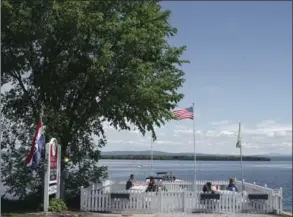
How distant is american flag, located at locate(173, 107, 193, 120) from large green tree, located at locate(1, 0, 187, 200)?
10.8 ft

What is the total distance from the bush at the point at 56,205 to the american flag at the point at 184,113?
325 inches

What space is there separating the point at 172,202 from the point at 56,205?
4.78m

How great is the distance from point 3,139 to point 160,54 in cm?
809

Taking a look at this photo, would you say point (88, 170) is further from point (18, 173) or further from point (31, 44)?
point (31, 44)

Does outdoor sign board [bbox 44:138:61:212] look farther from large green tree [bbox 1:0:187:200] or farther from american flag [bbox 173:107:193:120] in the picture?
american flag [bbox 173:107:193:120]

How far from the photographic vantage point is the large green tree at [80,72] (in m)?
20.7

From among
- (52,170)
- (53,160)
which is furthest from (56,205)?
(53,160)

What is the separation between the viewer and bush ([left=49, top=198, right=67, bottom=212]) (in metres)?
19.8

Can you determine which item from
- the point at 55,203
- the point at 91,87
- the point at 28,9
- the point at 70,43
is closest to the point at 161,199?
the point at 55,203

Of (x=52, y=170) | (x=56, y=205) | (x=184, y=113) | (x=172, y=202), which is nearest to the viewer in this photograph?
(x=56, y=205)

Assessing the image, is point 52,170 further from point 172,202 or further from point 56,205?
point 172,202

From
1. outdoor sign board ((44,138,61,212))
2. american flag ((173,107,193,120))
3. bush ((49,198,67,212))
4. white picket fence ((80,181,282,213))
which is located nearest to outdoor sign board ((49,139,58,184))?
outdoor sign board ((44,138,61,212))

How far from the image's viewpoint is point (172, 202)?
69.7ft

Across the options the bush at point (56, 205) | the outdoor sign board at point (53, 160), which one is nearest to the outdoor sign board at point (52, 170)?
the outdoor sign board at point (53, 160)
